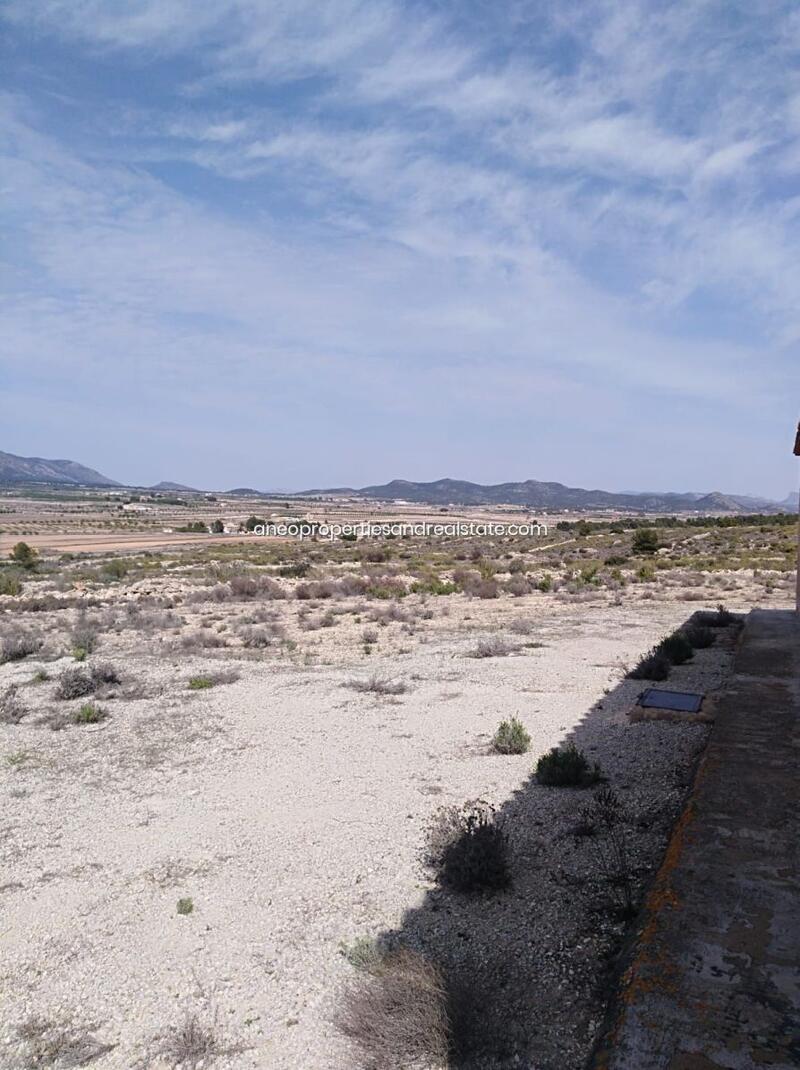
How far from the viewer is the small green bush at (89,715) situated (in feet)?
33.9

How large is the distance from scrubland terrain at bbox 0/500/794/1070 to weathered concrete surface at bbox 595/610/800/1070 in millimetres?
1001

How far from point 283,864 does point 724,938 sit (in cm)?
391

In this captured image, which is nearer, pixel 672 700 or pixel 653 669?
pixel 672 700

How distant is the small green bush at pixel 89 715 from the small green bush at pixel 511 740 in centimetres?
598

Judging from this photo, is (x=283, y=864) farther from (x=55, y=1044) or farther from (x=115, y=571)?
(x=115, y=571)

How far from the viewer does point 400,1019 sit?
3.76 meters

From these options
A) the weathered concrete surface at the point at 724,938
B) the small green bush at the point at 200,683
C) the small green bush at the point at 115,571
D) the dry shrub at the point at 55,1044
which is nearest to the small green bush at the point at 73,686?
the small green bush at the point at 200,683

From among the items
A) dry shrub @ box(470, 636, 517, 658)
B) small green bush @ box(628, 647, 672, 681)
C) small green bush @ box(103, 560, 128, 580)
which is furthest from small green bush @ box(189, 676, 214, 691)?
small green bush @ box(103, 560, 128, 580)

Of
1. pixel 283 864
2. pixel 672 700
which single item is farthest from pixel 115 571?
pixel 283 864

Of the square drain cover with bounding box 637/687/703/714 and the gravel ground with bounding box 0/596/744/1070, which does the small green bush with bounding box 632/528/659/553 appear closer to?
the gravel ground with bounding box 0/596/744/1070

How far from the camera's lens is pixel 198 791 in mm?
7648

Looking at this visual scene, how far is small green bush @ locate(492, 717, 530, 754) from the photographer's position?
852cm

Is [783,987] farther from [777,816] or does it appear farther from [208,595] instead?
[208,595]

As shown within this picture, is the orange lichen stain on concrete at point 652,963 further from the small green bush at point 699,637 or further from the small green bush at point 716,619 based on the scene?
the small green bush at point 716,619
